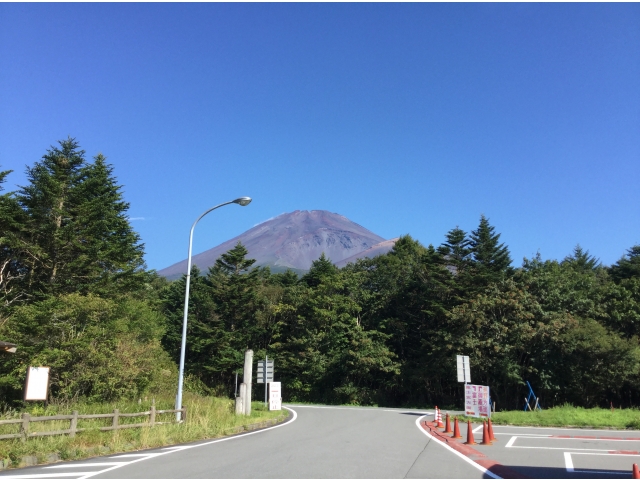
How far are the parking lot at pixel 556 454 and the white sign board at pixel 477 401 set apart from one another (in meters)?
1.66

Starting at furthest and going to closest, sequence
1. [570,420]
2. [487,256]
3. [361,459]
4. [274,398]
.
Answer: [487,256]
[274,398]
[570,420]
[361,459]

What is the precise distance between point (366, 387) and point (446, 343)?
31.0ft

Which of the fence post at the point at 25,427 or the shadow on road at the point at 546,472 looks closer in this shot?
the shadow on road at the point at 546,472

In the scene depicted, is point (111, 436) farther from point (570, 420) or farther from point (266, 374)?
point (570, 420)

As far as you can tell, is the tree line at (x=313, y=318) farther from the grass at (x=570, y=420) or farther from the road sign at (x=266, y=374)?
the grass at (x=570, y=420)

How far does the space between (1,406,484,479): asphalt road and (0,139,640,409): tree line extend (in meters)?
12.7

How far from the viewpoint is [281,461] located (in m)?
9.27

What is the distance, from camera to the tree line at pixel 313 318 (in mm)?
22734

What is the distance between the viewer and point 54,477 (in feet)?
25.0

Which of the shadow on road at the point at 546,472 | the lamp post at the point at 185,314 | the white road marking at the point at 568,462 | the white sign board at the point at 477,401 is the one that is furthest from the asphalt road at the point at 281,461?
the white sign board at the point at 477,401

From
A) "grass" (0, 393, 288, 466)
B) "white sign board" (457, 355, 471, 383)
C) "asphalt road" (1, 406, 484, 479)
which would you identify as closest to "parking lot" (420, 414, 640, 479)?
"asphalt road" (1, 406, 484, 479)

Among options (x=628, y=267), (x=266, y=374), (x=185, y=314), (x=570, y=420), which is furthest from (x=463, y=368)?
(x=628, y=267)

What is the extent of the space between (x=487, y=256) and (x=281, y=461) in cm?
3421

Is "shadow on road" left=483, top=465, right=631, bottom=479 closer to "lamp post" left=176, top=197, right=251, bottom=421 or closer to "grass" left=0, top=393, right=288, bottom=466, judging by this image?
"grass" left=0, top=393, right=288, bottom=466
